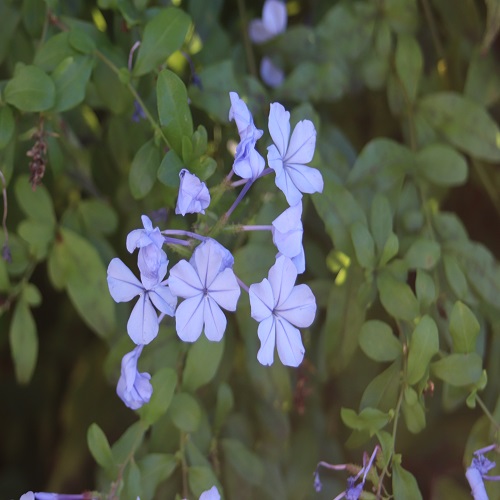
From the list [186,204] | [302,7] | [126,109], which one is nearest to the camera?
[186,204]

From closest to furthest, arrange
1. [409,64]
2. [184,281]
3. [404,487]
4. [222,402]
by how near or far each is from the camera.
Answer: [184,281], [404,487], [222,402], [409,64]

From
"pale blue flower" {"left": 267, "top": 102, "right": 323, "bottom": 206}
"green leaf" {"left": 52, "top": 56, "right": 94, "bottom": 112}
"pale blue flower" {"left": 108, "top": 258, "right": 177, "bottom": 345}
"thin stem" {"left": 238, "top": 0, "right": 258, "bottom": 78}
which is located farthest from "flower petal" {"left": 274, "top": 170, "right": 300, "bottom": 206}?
"thin stem" {"left": 238, "top": 0, "right": 258, "bottom": 78}

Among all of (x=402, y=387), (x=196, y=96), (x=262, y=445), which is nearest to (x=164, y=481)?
(x=262, y=445)

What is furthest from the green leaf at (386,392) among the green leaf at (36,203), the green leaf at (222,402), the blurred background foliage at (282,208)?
the green leaf at (36,203)

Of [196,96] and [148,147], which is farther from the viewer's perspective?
[196,96]

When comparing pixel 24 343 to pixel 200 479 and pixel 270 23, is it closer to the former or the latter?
pixel 200 479

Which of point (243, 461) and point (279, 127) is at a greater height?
point (279, 127)

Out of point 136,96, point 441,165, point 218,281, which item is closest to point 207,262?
point 218,281

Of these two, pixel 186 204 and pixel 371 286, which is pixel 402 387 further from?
pixel 186 204
